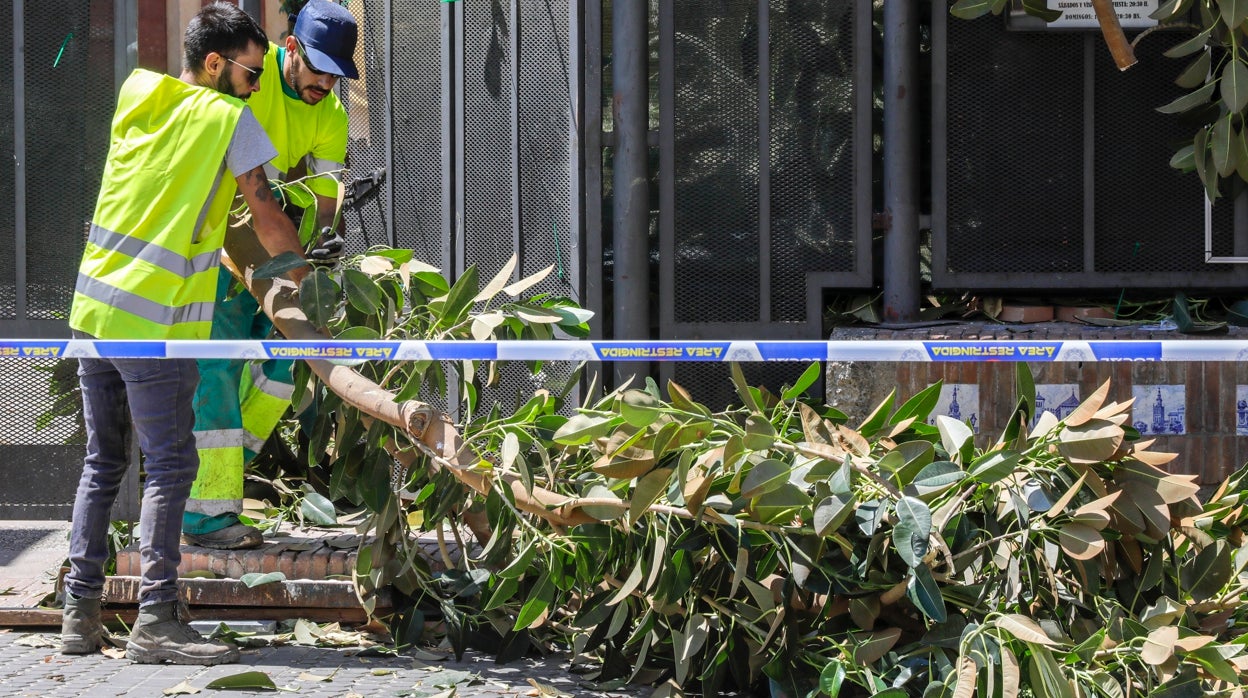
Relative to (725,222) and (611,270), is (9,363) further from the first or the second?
(725,222)

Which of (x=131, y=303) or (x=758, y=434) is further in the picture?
(x=131, y=303)

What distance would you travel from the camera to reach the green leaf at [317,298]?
4.02 metres

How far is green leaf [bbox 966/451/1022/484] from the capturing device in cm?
322

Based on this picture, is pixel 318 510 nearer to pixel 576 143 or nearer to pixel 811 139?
pixel 576 143

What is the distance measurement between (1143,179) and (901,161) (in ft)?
3.12

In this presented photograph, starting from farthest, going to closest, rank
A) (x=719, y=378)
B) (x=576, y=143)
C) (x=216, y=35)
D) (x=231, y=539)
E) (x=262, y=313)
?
(x=719, y=378) < (x=576, y=143) < (x=262, y=313) < (x=231, y=539) < (x=216, y=35)

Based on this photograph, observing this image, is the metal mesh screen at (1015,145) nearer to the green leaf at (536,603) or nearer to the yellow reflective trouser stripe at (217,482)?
the green leaf at (536,603)

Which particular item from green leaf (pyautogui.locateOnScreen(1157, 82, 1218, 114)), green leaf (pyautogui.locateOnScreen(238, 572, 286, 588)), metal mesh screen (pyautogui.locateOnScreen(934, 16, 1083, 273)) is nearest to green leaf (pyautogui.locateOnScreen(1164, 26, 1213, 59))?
green leaf (pyautogui.locateOnScreen(1157, 82, 1218, 114))

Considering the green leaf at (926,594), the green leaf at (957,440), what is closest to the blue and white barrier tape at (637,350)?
the green leaf at (957,440)

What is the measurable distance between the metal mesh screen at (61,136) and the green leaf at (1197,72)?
165 inches

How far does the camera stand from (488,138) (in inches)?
222

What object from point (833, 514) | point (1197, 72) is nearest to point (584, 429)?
point (833, 514)

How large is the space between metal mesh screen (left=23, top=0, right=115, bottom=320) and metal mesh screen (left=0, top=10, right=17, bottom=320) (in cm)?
7

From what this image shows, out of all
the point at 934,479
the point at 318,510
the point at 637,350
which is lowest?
the point at 318,510
